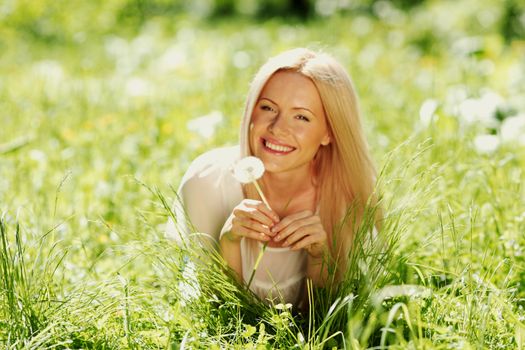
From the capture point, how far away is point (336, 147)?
6.94 feet

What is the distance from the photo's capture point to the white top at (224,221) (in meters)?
2.10

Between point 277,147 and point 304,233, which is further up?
point 277,147

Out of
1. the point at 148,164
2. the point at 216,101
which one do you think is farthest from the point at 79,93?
the point at 148,164

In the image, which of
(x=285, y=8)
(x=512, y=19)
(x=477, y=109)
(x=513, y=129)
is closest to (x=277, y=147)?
(x=477, y=109)

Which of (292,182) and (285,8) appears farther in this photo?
(285,8)

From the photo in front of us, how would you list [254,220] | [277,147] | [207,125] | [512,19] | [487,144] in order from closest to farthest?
[254,220] < [277,147] < [487,144] < [207,125] < [512,19]

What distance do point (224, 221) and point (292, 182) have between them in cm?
23

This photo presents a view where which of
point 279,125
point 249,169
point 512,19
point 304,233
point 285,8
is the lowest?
point 304,233

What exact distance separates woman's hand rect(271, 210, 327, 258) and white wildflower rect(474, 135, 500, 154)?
3.72 ft

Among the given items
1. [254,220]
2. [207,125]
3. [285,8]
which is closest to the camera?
[254,220]

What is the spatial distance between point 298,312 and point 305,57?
0.72 m

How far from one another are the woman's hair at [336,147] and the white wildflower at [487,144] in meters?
0.82

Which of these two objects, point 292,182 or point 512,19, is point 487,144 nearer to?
point 292,182

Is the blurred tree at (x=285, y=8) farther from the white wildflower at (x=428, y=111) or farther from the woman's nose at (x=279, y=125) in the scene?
the woman's nose at (x=279, y=125)
